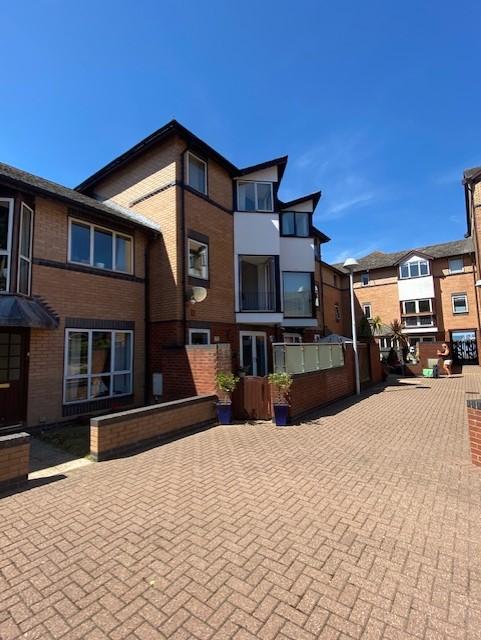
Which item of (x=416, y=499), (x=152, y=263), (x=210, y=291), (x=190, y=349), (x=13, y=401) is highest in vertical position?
(x=152, y=263)

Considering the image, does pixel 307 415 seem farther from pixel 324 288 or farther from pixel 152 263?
→ pixel 324 288

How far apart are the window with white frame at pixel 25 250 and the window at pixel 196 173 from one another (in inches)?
224

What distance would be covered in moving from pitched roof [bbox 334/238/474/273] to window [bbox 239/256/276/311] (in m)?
18.3

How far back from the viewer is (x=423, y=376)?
21.4 m

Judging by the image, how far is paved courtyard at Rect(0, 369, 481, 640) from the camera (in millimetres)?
2482

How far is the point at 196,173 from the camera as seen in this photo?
12.9m

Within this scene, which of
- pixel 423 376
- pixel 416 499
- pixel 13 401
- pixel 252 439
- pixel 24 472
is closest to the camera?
pixel 416 499

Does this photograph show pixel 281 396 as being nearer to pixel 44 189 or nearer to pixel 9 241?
pixel 9 241

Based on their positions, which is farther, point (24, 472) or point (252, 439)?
point (252, 439)

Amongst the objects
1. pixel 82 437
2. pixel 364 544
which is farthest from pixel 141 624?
pixel 82 437

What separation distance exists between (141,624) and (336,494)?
9.73 feet

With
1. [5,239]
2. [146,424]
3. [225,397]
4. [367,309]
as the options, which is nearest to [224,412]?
[225,397]

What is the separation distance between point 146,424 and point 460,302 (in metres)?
31.4

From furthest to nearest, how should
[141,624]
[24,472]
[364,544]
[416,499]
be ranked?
[24,472], [416,499], [364,544], [141,624]
